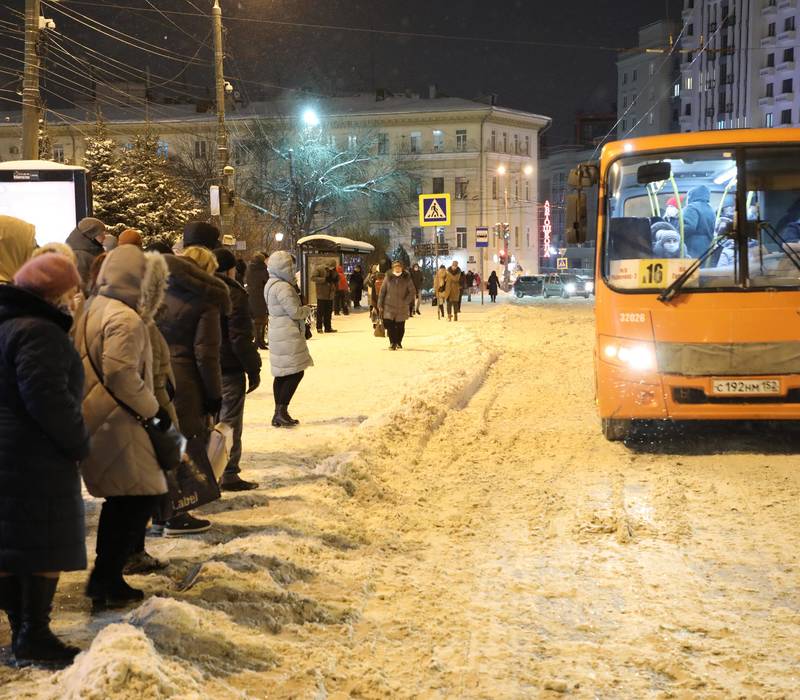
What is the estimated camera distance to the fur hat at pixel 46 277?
4172 millimetres

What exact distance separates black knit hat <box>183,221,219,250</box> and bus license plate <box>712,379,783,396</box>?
481 cm

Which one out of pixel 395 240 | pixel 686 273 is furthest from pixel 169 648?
pixel 395 240

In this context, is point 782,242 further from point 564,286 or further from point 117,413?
point 564,286

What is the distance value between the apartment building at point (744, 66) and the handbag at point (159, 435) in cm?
7594

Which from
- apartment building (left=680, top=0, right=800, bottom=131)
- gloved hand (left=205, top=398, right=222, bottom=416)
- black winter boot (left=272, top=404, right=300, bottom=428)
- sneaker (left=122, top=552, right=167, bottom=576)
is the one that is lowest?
sneaker (left=122, top=552, right=167, bottom=576)

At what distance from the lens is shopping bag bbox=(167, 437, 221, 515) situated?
6117 mm

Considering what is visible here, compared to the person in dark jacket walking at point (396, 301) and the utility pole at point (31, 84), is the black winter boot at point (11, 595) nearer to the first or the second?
the utility pole at point (31, 84)

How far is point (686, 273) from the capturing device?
32.4 feet

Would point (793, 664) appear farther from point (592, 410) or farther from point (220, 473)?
point (592, 410)

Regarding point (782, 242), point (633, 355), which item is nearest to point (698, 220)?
point (782, 242)

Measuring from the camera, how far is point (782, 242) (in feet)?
32.5

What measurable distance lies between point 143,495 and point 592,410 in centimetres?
865

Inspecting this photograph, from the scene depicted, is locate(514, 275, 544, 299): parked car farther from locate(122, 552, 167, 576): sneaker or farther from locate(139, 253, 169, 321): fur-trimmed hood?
locate(139, 253, 169, 321): fur-trimmed hood

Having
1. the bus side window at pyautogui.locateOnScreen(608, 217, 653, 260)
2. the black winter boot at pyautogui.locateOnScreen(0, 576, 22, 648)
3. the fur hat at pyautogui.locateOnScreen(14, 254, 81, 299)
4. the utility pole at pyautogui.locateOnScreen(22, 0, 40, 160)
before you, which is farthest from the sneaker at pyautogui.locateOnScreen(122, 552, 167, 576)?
the utility pole at pyautogui.locateOnScreen(22, 0, 40, 160)
